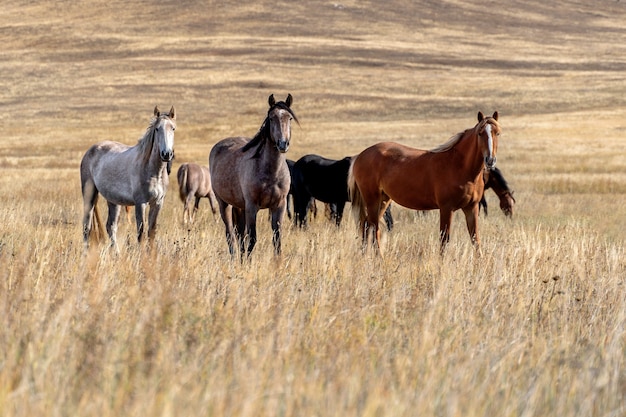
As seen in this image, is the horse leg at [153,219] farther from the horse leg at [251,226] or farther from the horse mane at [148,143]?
the horse leg at [251,226]

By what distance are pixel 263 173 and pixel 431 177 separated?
1760 millimetres

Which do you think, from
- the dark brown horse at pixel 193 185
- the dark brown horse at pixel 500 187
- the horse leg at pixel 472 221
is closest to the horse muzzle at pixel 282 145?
the horse leg at pixel 472 221

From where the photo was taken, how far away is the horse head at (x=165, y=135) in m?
9.34

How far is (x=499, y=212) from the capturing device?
15758 millimetres

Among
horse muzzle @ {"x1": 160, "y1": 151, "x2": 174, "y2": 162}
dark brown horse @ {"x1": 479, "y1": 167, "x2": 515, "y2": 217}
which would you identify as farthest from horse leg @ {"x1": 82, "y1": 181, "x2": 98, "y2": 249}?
dark brown horse @ {"x1": 479, "y1": 167, "x2": 515, "y2": 217}

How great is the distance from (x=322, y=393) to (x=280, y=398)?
0.52 feet

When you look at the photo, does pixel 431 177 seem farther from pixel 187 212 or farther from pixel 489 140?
pixel 187 212

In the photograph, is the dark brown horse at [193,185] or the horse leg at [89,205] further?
the dark brown horse at [193,185]

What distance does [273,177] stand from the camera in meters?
9.62

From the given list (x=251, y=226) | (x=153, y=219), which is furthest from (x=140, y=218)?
(x=251, y=226)

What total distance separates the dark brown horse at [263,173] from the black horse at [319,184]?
3.38 metres

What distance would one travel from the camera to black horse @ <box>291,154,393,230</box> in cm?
1401

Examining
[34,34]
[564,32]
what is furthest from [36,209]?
[564,32]

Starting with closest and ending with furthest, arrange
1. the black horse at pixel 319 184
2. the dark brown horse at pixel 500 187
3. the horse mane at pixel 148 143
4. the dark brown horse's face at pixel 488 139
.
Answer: the dark brown horse's face at pixel 488 139
the horse mane at pixel 148 143
the dark brown horse at pixel 500 187
the black horse at pixel 319 184
